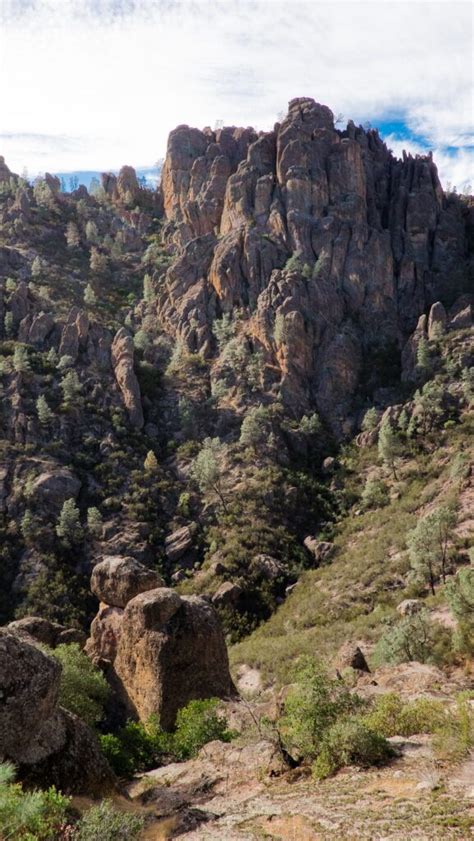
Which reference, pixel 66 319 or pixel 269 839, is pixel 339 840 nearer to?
pixel 269 839

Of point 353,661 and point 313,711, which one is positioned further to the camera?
point 353,661

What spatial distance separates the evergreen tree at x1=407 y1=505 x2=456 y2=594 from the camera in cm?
4300

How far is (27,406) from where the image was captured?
71.5m

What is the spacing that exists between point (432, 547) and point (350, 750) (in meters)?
31.9

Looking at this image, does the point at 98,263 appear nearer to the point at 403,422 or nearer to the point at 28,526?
the point at 28,526

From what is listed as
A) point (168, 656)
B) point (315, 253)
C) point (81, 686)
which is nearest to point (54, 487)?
point (81, 686)

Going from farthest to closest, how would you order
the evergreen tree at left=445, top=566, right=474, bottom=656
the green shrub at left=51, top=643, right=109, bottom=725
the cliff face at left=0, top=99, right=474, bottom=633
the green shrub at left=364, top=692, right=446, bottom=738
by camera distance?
the cliff face at left=0, top=99, right=474, bottom=633 → the evergreen tree at left=445, top=566, right=474, bottom=656 → the green shrub at left=51, top=643, right=109, bottom=725 → the green shrub at left=364, top=692, right=446, bottom=738

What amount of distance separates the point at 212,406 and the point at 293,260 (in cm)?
3438

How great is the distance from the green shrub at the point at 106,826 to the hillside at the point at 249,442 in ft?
11.2

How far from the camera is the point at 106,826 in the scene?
9312mm

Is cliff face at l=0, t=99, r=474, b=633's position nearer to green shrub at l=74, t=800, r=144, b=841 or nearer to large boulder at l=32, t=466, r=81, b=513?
large boulder at l=32, t=466, r=81, b=513

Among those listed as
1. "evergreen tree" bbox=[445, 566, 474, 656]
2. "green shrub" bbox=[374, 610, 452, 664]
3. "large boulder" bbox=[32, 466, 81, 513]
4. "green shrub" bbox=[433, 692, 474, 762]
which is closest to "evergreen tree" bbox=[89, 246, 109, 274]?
"large boulder" bbox=[32, 466, 81, 513]

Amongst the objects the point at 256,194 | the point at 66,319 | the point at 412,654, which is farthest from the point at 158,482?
the point at 256,194

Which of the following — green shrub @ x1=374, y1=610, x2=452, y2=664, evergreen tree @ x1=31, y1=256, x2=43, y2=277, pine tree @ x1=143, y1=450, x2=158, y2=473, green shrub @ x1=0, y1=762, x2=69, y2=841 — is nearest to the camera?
green shrub @ x1=0, y1=762, x2=69, y2=841
